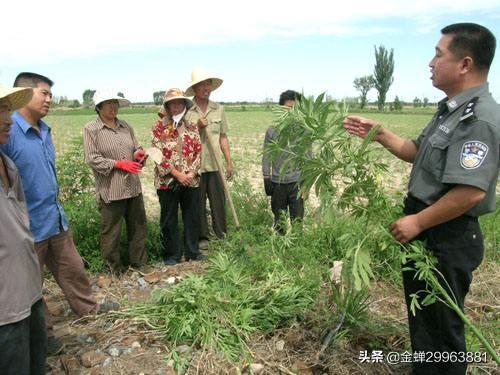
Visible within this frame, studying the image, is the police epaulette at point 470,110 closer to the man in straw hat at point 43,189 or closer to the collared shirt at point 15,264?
the collared shirt at point 15,264

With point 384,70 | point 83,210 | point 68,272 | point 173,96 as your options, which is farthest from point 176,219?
point 384,70

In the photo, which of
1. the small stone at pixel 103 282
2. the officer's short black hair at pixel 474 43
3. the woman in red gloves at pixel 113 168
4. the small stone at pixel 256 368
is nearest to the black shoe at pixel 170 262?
the woman in red gloves at pixel 113 168

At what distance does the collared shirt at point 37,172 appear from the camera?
115 inches

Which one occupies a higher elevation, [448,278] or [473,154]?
[473,154]

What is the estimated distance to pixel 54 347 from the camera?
3043 millimetres

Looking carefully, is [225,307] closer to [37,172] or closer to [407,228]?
[407,228]

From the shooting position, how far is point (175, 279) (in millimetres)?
4098

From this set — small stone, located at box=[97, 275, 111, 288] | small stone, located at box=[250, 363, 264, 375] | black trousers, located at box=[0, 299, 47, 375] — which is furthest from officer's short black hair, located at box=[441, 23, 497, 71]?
small stone, located at box=[97, 275, 111, 288]

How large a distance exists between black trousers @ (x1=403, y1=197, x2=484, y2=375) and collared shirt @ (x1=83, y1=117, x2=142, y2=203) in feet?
8.89

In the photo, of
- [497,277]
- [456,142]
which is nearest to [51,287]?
[456,142]

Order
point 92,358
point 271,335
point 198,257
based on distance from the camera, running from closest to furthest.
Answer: point 92,358 → point 271,335 → point 198,257

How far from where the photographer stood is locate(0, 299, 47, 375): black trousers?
6.23 ft

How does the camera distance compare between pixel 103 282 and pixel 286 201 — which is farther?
pixel 286 201

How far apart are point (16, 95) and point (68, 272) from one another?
1669 mm
